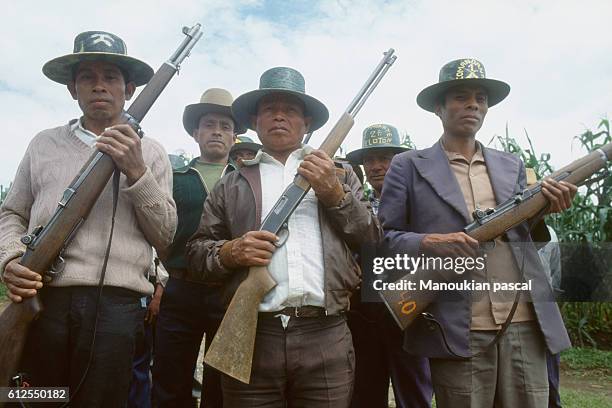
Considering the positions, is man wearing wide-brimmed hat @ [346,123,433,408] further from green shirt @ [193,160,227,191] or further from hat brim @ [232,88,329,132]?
green shirt @ [193,160,227,191]

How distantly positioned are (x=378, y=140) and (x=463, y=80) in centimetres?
176

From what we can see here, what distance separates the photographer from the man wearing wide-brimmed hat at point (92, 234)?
251 centimetres

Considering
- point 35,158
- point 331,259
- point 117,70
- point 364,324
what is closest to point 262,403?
point 331,259

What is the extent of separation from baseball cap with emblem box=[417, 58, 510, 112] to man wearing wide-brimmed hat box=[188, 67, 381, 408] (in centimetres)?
77

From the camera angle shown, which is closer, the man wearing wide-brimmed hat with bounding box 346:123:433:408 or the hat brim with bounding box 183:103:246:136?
the man wearing wide-brimmed hat with bounding box 346:123:433:408

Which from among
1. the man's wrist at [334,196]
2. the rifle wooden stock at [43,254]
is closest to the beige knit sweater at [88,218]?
the rifle wooden stock at [43,254]

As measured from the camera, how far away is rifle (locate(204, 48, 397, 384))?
7.85ft

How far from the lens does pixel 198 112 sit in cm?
478

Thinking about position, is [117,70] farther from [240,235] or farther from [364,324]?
[364,324]

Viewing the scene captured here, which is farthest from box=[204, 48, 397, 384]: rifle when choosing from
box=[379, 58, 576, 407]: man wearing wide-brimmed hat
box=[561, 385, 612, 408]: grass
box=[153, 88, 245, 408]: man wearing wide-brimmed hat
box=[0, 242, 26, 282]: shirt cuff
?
box=[561, 385, 612, 408]: grass

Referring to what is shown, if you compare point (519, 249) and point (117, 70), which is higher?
point (117, 70)

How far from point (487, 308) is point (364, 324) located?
130 cm

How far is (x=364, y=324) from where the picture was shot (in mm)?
3865

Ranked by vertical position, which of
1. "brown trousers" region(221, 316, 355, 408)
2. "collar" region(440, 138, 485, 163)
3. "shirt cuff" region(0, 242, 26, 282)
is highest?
"collar" region(440, 138, 485, 163)
